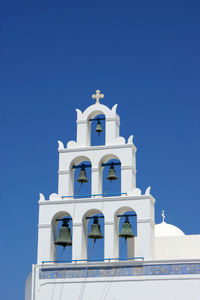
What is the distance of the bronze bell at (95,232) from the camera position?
2331 centimetres

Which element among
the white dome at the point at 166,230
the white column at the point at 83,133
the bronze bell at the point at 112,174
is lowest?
the white dome at the point at 166,230

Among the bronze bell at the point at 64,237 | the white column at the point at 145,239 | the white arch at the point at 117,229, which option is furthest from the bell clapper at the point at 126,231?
the bronze bell at the point at 64,237

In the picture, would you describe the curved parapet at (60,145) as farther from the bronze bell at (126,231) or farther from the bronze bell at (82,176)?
the bronze bell at (126,231)

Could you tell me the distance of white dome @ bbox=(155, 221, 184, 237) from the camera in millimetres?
26875

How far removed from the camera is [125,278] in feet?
72.9

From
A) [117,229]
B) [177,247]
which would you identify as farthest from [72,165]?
[177,247]

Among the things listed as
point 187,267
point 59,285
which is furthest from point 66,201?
point 187,267

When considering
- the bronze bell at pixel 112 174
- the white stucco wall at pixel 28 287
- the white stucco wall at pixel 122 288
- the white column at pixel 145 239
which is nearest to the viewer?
the white stucco wall at pixel 122 288

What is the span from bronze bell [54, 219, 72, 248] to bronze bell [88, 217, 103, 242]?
0.71m

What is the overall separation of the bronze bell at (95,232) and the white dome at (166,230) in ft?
13.2

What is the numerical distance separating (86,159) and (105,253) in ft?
11.5

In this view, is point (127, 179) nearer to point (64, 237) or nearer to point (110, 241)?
point (110, 241)

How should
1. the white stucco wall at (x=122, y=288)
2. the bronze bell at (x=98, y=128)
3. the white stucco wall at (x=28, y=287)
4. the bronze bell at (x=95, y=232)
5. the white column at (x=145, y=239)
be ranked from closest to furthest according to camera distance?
the white stucco wall at (x=122, y=288)
the white column at (x=145, y=239)
the bronze bell at (x=95, y=232)
the white stucco wall at (x=28, y=287)
the bronze bell at (x=98, y=128)

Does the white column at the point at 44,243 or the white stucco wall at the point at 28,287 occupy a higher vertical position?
the white column at the point at 44,243
